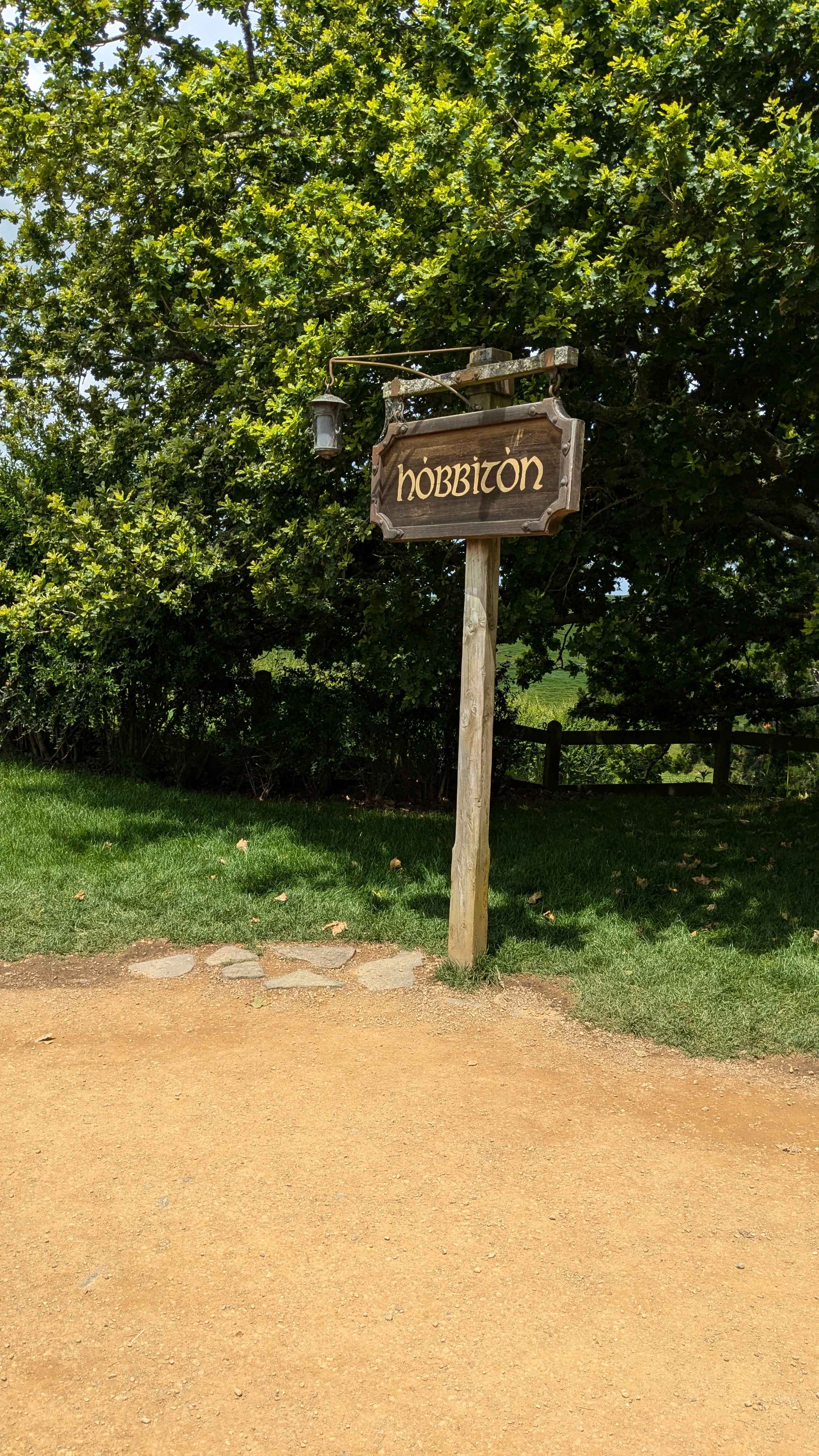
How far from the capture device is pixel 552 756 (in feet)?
39.7

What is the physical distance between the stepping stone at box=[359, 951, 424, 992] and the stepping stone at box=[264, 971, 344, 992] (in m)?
0.17

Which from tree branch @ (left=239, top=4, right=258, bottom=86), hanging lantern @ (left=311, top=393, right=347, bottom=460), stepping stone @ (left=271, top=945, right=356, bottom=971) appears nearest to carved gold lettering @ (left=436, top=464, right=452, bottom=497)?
hanging lantern @ (left=311, top=393, right=347, bottom=460)

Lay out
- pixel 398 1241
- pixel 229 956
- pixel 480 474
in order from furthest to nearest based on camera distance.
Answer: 1. pixel 229 956
2. pixel 480 474
3. pixel 398 1241

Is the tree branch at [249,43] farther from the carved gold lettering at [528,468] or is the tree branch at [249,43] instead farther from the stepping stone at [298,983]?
the stepping stone at [298,983]

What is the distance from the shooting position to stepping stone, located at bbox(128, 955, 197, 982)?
6.22 metres

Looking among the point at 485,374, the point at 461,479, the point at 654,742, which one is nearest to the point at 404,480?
the point at 461,479

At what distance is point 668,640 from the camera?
39.2 feet

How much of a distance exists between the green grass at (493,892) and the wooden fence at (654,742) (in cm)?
191

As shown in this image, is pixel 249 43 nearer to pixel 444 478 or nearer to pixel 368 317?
pixel 368 317

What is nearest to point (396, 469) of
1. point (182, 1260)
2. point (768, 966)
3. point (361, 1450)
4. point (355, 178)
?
point (355, 178)

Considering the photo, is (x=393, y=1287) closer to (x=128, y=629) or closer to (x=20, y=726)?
(x=128, y=629)

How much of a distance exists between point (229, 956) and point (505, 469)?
3.40m

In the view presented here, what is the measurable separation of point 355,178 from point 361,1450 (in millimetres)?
8131

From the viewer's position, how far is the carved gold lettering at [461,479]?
5863 mm
